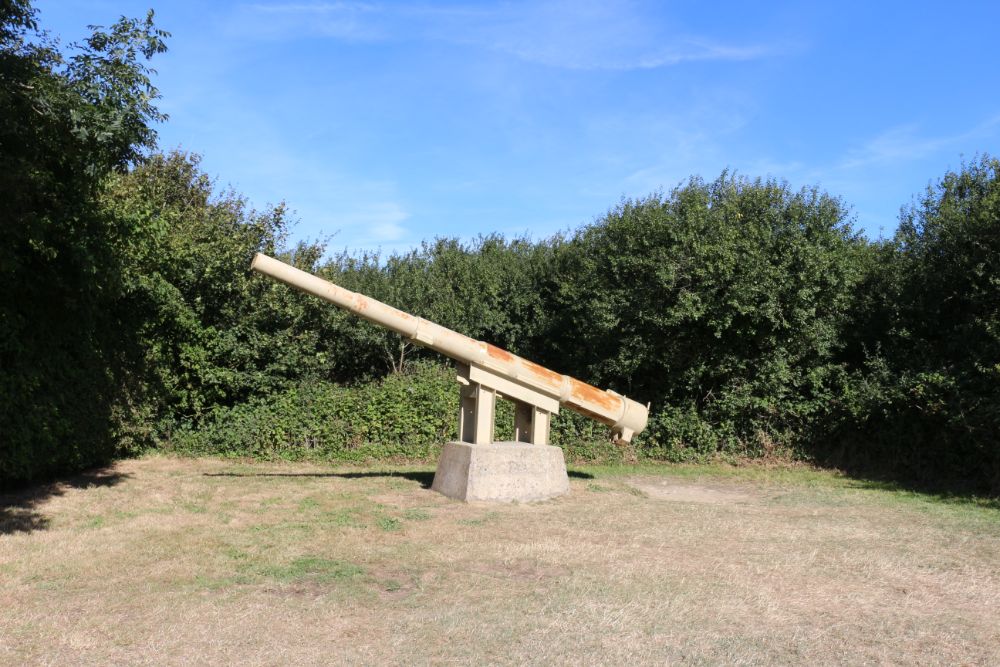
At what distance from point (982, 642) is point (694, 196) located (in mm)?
11923

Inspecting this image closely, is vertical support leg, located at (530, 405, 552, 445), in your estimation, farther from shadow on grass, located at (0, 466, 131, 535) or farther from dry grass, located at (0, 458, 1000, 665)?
shadow on grass, located at (0, 466, 131, 535)

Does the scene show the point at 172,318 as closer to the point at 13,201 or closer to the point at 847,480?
the point at 13,201

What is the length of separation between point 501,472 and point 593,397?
1756 millimetres

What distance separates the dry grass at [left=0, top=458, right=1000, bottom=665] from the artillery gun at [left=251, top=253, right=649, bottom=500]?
40 cm

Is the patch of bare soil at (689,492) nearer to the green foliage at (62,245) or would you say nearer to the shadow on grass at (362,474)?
the shadow on grass at (362,474)

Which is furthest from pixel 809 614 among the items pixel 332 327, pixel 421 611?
pixel 332 327

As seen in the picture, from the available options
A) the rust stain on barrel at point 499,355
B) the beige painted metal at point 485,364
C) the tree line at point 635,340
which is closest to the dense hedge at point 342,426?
the tree line at point 635,340

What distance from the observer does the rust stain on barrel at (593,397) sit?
429 inches

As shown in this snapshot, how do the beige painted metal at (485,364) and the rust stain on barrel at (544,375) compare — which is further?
the rust stain on barrel at (544,375)

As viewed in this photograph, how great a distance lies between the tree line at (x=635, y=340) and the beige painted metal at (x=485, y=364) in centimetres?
Result: 257

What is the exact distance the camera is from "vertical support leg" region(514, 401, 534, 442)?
10992mm

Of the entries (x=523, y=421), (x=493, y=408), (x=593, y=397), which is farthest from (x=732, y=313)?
(x=493, y=408)

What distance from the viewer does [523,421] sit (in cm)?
1108

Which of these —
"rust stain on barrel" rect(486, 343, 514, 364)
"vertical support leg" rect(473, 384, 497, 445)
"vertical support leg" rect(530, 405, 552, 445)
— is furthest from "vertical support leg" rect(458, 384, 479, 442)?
"vertical support leg" rect(530, 405, 552, 445)
